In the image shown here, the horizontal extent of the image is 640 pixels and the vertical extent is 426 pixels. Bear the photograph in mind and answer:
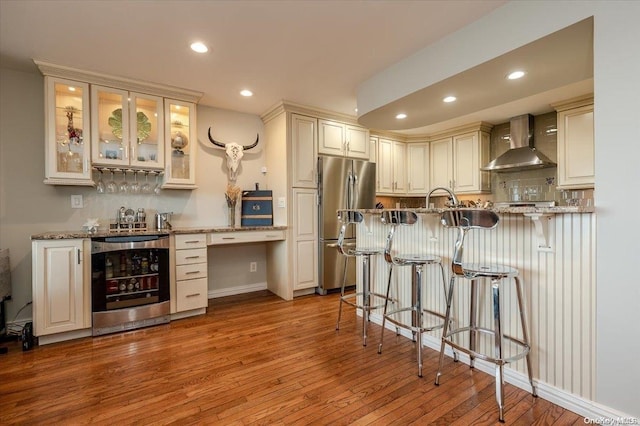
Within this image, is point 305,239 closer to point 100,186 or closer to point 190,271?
point 190,271

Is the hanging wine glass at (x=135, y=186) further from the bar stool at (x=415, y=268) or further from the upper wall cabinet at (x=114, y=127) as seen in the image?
the bar stool at (x=415, y=268)

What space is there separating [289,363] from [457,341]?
4.15ft

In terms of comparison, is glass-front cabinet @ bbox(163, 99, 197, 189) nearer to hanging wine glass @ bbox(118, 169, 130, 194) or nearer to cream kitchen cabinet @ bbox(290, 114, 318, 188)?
hanging wine glass @ bbox(118, 169, 130, 194)

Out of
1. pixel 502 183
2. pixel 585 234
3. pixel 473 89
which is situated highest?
pixel 473 89

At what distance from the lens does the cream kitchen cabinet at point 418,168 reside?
5.34 m

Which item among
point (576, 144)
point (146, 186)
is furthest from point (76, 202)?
point (576, 144)

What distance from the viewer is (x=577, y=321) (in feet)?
5.32

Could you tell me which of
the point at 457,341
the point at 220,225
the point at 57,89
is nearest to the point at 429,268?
the point at 457,341

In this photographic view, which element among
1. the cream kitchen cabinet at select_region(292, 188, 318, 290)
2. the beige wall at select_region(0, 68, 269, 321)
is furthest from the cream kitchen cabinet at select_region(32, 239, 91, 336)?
the cream kitchen cabinet at select_region(292, 188, 318, 290)

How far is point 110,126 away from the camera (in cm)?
305

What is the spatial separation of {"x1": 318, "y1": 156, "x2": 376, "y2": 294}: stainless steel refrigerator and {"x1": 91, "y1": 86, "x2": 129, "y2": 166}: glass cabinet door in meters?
2.21

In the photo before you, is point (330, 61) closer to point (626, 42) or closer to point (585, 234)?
point (626, 42)

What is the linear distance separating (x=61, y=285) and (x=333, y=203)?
290cm

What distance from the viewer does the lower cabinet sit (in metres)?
3.08
